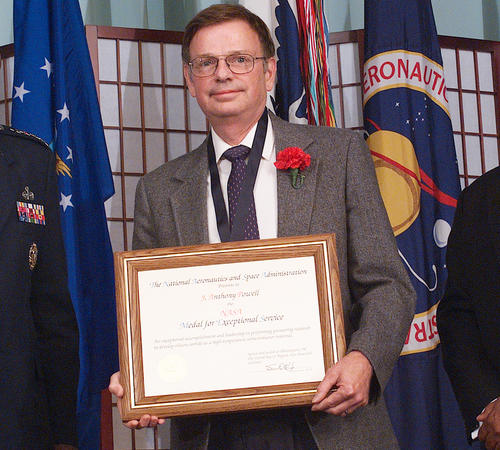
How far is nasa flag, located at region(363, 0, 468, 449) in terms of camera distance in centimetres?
403

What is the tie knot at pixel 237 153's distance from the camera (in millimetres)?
2730

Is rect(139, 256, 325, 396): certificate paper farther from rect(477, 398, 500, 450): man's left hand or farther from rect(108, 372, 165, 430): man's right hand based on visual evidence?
rect(477, 398, 500, 450): man's left hand

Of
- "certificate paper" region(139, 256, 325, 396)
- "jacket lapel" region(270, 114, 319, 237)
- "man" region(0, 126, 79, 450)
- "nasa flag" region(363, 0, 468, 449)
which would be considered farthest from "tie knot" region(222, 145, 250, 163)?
"nasa flag" region(363, 0, 468, 449)

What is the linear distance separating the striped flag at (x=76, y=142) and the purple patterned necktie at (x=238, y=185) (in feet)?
4.34

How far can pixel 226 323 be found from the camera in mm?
2391

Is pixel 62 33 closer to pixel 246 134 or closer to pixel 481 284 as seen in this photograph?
pixel 246 134

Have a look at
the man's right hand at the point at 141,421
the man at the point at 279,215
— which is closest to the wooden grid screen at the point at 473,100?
the man at the point at 279,215

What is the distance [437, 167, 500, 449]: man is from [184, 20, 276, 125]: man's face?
82cm

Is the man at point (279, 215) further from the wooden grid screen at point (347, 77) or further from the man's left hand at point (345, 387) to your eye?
the wooden grid screen at point (347, 77)

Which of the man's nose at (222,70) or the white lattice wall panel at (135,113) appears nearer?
the man's nose at (222,70)

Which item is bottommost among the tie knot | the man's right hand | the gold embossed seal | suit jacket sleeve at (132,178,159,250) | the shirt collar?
the man's right hand

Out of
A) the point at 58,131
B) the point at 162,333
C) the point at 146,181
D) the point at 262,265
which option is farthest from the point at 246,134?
the point at 58,131

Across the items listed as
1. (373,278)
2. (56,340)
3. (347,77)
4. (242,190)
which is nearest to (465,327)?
(373,278)

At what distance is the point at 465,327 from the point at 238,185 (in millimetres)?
900
